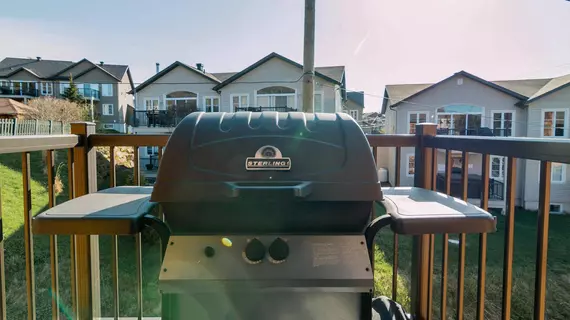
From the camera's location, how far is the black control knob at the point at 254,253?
904 mm

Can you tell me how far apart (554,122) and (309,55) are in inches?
478

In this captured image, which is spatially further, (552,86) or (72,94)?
(72,94)

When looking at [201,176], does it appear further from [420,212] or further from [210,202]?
[420,212]

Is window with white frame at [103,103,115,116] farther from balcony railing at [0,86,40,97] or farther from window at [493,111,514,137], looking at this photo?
window at [493,111,514,137]

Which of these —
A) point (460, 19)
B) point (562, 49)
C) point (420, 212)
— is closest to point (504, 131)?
point (562, 49)

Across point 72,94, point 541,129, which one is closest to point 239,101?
point 541,129

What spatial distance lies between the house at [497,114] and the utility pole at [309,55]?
7.78m

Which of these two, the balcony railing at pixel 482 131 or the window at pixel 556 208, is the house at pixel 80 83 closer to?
the balcony railing at pixel 482 131

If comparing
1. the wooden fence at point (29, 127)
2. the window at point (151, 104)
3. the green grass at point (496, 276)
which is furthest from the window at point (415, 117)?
the wooden fence at point (29, 127)

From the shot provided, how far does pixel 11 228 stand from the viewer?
7.09 metres

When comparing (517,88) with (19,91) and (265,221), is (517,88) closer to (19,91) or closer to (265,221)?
(265,221)

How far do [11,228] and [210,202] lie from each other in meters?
8.36

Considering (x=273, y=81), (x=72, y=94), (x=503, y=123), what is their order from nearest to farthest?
(x=503, y=123) → (x=273, y=81) → (x=72, y=94)

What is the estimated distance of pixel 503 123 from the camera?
13.6m
